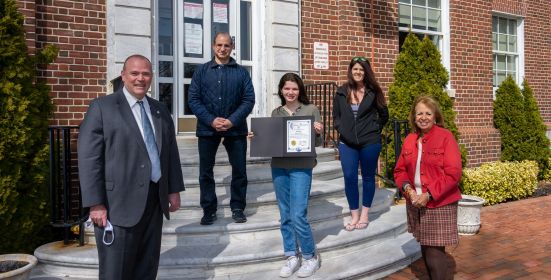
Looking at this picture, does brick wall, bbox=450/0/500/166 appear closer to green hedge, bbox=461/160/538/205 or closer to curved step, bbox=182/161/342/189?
green hedge, bbox=461/160/538/205

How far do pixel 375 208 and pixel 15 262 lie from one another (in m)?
3.68

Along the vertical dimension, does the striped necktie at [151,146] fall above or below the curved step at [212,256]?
above

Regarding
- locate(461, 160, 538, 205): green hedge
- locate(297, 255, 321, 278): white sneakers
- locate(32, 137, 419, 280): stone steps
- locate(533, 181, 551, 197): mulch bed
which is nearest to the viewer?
locate(297, 255, 321, 278): white sneakers

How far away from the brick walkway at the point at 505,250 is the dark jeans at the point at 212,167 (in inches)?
62.9

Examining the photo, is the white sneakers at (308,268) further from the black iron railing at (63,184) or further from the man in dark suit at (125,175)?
the black iron railing at (63,184)

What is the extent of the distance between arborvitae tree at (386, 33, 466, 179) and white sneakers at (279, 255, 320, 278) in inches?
153

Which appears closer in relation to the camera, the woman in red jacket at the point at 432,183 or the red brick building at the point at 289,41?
the woman in red jacket at the point at 432,183

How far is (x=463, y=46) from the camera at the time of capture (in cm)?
913

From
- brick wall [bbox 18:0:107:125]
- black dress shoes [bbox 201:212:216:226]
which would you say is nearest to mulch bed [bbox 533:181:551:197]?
black dress shoes [bbox 201:212:216:226]

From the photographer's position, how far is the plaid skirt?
10.9 ft

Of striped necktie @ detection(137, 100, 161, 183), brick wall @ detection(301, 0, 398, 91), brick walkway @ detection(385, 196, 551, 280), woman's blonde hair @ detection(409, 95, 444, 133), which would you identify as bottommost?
brick walkway @ detection(385, 196, 551, 280)

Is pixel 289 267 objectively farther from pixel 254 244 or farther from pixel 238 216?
pixel 238 216

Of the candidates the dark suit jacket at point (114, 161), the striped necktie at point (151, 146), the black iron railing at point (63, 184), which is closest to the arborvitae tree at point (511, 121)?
the black iron railing at point (63, 184)

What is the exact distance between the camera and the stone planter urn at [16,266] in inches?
129
